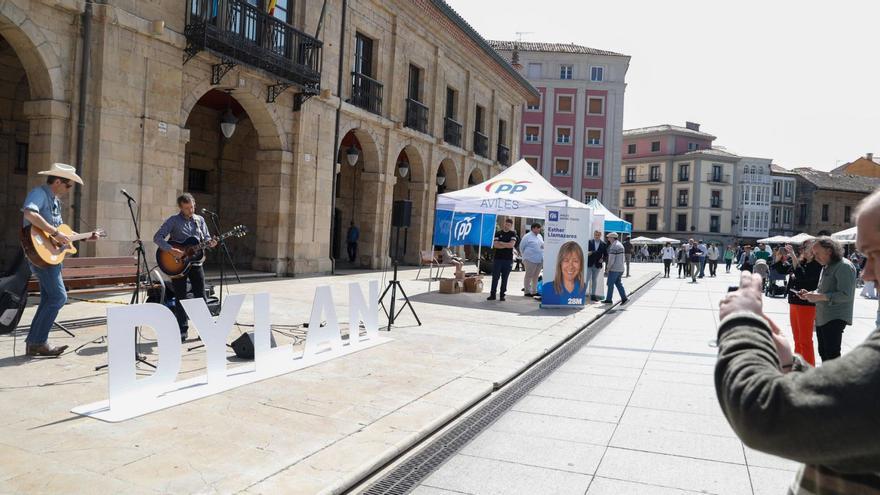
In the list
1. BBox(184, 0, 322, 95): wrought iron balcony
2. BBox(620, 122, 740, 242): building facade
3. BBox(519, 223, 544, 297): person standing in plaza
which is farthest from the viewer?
BBox(620, 122, 740, 242): building facade

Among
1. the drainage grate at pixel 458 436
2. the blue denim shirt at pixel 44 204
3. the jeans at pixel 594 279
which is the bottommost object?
the drainage grate at pixel 458 436

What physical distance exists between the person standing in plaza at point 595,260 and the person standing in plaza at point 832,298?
8205 mm

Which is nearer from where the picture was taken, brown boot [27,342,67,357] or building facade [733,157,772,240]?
brown boot [27,342,67,357]

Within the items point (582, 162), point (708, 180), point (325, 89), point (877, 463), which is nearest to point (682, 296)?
point (325, 89)

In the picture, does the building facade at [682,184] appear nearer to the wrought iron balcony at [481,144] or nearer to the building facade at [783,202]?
the building facade at [783,202]

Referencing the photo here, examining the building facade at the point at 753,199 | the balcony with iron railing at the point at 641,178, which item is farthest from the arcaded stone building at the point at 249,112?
the building facade at the point at 753,199

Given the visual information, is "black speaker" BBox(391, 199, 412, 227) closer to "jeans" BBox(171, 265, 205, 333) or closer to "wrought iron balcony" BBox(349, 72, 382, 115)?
"jeans" BBox(171, 265, 205, 333)

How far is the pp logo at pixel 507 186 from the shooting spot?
46.5 feet

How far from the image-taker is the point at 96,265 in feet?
27.2

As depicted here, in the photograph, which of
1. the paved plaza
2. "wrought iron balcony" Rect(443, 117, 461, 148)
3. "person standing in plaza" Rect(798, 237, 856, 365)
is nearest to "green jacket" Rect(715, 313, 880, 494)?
the paved plaza

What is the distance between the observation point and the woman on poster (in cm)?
1266

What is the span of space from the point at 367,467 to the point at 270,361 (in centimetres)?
246

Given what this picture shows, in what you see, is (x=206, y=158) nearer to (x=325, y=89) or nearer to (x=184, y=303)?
(x=325, y=89)

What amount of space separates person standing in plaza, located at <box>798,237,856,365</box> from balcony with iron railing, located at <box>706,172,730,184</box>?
66.8 metres
